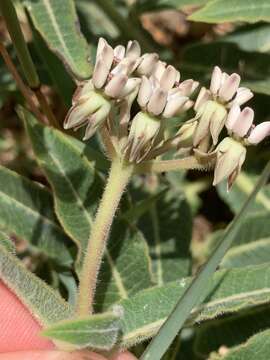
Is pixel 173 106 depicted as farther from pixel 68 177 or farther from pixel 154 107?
pixel 68 177

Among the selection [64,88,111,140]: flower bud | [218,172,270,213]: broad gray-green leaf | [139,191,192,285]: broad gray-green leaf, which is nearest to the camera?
[64,88,111,140]: flower bud

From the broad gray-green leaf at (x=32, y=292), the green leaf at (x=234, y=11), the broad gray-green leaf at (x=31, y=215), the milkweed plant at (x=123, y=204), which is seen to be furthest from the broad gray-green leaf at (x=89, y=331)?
the green leaf at (x=234, y=11)

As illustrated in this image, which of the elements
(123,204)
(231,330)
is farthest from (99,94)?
(231,330)

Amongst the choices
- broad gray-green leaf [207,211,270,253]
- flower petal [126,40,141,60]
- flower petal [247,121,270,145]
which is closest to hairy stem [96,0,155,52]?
broad gray-green leaf [207,211,270,253]

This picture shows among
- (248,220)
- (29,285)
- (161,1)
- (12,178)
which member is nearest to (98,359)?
(29,285)

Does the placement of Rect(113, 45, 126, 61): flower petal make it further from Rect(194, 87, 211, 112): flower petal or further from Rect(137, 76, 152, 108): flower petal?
Rect(194, 87, 211, 112): flower petal

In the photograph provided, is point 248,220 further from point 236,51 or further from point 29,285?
point 29,285

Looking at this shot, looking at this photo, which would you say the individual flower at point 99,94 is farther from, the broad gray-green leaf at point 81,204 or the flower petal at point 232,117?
the broad gray-green leaf at point 81,204
